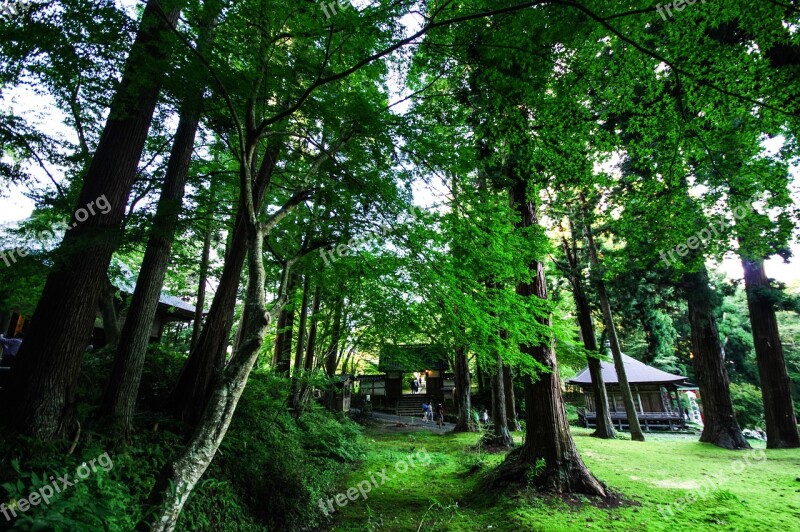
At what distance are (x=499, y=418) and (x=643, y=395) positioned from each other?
527 inches

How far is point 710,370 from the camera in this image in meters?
10.9

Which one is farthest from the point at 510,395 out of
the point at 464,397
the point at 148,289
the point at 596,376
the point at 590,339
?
the point at 148,289

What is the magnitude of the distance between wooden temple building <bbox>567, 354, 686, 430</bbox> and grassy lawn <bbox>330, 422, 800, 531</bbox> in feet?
27.6

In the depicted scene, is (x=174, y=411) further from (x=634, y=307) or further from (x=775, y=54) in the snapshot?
(x=634, y=307)

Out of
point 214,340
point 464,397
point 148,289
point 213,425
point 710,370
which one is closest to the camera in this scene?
point 213,425

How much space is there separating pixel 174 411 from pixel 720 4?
8.69 meters

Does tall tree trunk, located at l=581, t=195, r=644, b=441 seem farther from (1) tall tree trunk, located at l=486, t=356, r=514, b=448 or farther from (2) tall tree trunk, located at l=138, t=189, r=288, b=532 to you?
(2) tall tree trunk, located at l=138, t=189, r=288, b=532

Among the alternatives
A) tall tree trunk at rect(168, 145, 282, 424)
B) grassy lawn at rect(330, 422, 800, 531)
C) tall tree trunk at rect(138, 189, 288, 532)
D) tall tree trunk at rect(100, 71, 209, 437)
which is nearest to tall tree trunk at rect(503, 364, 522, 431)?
grassy lawn at rect(330, 422, 800, 531)

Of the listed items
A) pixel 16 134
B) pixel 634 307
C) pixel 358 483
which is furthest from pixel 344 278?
pixel 634 307

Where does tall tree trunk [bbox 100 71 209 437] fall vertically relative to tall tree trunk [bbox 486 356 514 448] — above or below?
above

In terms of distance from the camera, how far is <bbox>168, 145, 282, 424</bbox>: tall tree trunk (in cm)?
545

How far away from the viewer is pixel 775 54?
5.35m

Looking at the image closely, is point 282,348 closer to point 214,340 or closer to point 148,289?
point 214,340

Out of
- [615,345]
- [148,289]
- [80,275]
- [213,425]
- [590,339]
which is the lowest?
[213,425]
